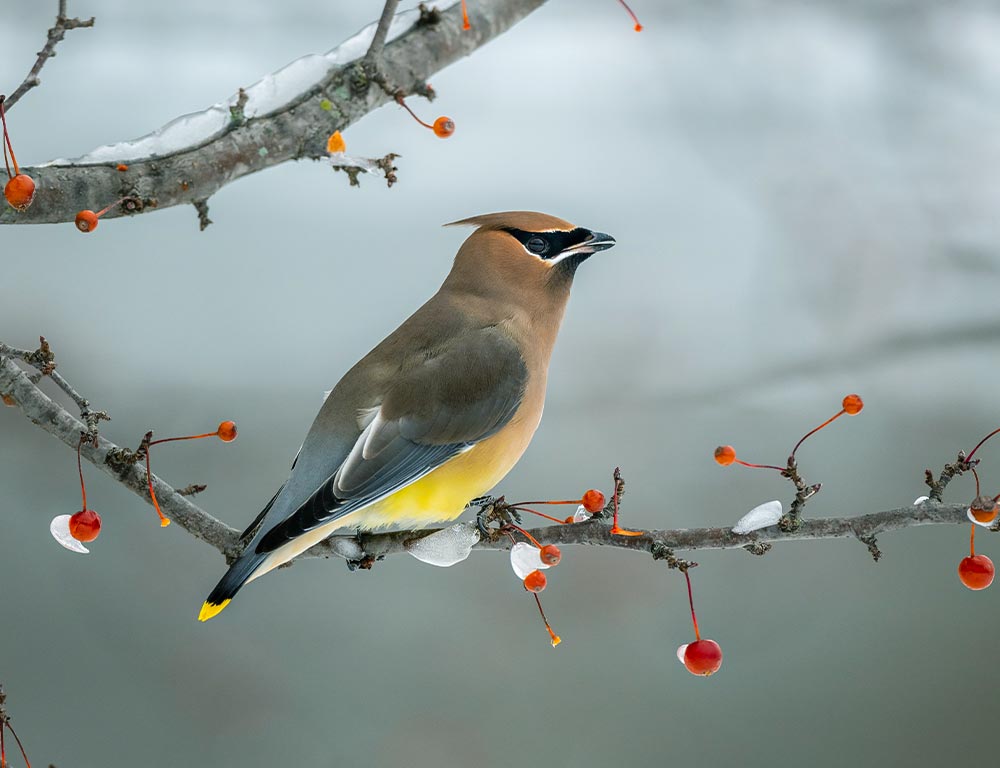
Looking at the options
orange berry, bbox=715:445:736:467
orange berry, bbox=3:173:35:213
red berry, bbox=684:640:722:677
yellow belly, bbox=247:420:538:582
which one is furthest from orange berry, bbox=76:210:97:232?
red berry, bbox=684:640:722:677

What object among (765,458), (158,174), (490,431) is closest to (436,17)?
(158,174)

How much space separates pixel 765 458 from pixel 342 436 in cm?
179

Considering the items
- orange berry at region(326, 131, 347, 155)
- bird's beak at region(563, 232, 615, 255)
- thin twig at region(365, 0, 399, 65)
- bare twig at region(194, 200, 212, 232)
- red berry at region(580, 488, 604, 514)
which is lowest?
red berry at region(580, 488, 604, 514)

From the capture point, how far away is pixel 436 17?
246cm

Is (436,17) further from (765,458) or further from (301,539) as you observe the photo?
(765,458)

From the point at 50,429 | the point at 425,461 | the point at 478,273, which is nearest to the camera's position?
the point at 50,429

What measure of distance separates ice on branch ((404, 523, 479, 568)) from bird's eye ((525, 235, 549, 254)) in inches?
21.7

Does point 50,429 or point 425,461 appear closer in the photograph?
point 50,429

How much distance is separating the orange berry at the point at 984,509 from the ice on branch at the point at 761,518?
0.29 meters

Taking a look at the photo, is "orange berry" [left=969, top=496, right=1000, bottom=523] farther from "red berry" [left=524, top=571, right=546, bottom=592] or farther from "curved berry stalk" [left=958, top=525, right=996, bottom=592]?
"red berry" [left=524, top=571, right=546, bottom=592]

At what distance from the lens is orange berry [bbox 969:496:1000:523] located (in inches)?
61.4

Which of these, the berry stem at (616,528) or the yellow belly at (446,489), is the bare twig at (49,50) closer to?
the yellow belly at (446,489)

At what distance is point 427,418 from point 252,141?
64cm

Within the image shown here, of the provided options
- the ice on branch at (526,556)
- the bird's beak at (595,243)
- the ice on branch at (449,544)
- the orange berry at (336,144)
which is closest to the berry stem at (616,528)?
the ice on branch at (526,556)
